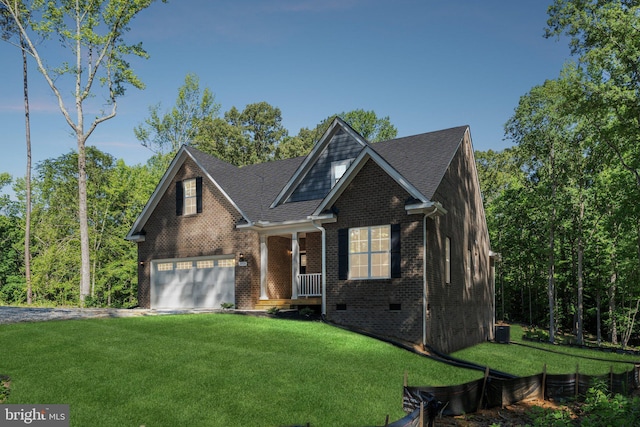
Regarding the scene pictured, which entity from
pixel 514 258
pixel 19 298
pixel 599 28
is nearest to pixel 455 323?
pixel 599 28

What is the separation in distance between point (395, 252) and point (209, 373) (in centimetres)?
759

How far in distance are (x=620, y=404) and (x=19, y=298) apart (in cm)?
5259

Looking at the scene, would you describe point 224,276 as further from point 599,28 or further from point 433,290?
point 599,28

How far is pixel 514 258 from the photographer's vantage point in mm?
37812

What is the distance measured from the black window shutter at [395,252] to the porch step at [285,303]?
3.89 metres

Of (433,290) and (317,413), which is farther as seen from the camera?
(433,290)

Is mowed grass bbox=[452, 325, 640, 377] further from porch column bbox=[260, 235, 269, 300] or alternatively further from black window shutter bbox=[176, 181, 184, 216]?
black window shutter bbox=[176, 181, 184, 216]

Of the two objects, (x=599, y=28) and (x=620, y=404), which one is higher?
(x=599, y=28)

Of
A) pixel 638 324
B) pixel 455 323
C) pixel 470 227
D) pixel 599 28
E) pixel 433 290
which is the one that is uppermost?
pixel 599 28

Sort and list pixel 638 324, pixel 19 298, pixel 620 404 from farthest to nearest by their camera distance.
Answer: pixel 19 298
pixel 638 324
pixel 620 404

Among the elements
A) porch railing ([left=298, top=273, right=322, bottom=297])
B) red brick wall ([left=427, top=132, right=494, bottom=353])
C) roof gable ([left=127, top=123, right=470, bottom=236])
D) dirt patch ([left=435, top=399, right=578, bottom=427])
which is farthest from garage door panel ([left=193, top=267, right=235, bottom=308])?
dirt patch ([left=435, top=399, right=578, bottom=427])

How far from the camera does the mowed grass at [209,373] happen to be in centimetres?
803

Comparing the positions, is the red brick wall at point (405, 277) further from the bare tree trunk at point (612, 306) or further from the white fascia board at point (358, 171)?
the bare tree trunk at point (612, 306)

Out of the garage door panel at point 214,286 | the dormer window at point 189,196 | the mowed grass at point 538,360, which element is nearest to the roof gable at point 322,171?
the dormer window at point 189,196
